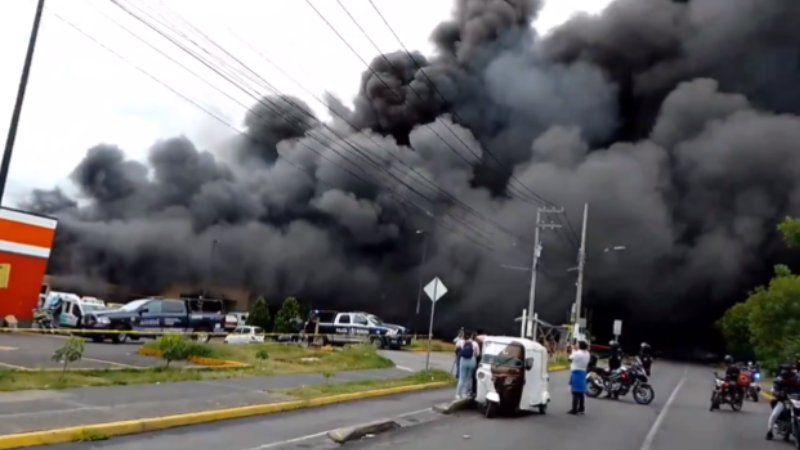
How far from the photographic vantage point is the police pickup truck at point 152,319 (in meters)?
23.0

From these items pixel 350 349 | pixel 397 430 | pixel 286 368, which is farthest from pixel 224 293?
pixel 397 430

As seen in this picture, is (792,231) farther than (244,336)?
No

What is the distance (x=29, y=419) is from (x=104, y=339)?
1592cm

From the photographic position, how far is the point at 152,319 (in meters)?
24.2

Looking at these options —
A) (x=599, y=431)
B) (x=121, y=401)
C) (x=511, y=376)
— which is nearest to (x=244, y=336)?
→ (x=511, y=376)

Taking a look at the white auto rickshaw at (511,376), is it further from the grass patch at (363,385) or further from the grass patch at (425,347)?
the grass patch at (425,347)

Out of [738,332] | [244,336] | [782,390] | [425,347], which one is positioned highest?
[738,332]

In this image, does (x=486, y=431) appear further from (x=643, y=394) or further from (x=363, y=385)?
(x=643, y=394)

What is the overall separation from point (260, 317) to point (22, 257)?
45.0ft

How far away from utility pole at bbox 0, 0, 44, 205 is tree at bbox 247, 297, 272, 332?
1022 inches

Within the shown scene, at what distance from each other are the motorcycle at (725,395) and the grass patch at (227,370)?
26.3 feet

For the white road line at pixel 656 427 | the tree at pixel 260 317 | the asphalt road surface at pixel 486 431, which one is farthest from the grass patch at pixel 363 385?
the tree at pixel 260 317

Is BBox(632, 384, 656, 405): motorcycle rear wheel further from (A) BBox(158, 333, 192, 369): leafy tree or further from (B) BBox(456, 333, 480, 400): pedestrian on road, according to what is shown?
(A) BBox(158, 333, 192, 369): leafy tree

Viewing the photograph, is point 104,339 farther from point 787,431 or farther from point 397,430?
point 787,431
